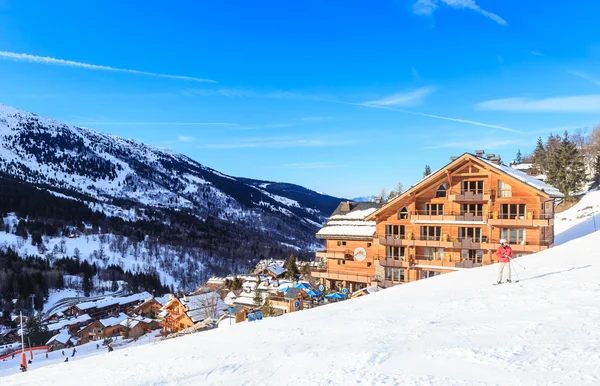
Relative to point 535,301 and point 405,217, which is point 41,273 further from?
point 535,301

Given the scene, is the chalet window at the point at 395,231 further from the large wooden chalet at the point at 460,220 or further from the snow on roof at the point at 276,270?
the snow on roof at the point at 276,270

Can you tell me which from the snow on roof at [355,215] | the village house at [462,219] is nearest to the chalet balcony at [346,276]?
the village house at [462,219]

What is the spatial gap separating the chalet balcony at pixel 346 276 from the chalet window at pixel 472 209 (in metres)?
9.35

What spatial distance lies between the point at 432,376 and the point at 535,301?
20.6ft

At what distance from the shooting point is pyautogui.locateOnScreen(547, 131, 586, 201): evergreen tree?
53.5 meters

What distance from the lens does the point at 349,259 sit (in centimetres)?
3478

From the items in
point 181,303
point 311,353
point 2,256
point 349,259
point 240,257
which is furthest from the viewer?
point 240,257

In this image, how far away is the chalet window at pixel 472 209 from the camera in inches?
1131

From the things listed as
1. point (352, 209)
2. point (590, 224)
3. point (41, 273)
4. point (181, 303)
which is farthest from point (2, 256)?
point (590, 224)

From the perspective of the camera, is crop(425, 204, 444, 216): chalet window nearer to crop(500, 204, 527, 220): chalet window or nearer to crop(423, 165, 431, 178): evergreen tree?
crop(500, 204, 527, 220): chalet window

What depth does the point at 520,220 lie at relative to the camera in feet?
87.5

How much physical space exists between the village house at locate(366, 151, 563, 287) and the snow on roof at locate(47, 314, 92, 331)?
7656 cm

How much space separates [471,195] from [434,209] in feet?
10.6

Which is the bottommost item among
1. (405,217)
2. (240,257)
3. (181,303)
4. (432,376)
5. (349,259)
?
(240,257)
